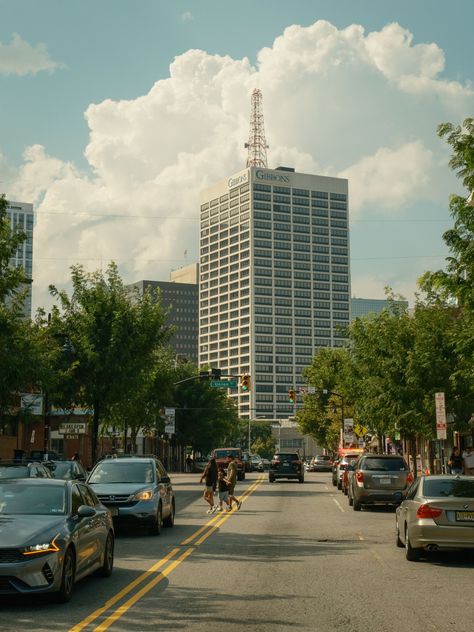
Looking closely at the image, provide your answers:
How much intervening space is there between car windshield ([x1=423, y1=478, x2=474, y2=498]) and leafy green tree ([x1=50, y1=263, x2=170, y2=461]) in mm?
28138

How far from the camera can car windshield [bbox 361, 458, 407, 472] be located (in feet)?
89.0

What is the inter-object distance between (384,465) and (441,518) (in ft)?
43.9

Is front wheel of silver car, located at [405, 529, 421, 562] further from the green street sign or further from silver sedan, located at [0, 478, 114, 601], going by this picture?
the green street sign

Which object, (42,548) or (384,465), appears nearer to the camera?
(42,548)

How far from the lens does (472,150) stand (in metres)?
18.4

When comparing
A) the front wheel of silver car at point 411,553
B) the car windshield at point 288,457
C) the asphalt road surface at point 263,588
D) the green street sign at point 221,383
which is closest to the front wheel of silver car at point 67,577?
the asphalt road surface at point 263,588

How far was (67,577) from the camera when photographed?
1028cm

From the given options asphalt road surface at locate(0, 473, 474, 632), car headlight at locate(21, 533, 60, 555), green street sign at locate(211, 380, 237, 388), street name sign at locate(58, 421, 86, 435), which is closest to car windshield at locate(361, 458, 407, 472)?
asphalt road surface at locate(0, 473, 474, 632)

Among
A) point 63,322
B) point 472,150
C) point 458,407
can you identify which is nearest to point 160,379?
point 63,322

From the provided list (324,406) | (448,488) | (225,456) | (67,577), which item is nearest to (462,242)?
(448,488)

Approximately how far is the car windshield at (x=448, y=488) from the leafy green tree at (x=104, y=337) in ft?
92.3

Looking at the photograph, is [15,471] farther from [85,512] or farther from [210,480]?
[210,480]

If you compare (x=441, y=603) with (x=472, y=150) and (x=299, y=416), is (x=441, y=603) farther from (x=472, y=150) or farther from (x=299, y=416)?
(x=299, y=416)

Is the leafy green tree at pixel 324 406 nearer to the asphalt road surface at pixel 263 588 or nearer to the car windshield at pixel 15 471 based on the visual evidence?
the asphalt road surface at pixel 263 588
